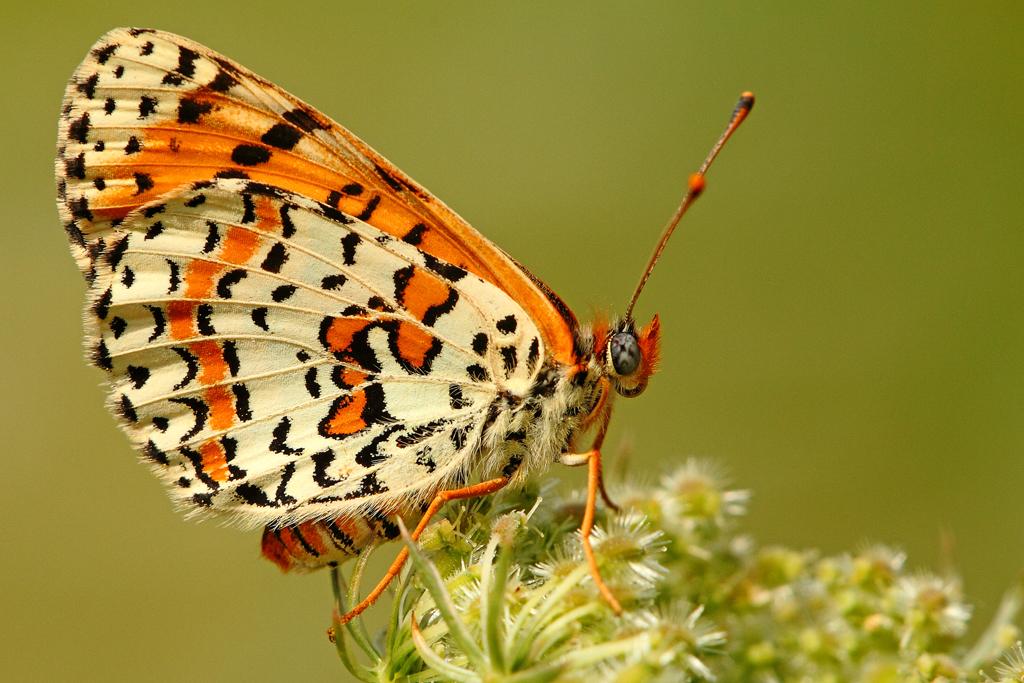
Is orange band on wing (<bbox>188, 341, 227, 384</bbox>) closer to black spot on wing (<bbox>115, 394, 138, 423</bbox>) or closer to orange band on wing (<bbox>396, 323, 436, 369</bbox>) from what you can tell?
black spot on wing (<bbox>115, 394, 138, 423</bbox>)

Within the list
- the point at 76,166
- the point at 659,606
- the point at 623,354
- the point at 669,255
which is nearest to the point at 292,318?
the point at 76,166

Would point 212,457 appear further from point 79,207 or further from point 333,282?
point 79,207

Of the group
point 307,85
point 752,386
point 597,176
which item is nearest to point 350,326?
point 752,386

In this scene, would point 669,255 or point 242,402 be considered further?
point 669,255

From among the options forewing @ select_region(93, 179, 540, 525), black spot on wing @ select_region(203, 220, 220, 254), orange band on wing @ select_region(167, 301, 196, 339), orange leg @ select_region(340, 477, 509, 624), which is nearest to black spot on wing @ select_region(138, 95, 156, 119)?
forewing @ select_region(93, 179, 540, 525)

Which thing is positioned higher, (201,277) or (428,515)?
(201,277)

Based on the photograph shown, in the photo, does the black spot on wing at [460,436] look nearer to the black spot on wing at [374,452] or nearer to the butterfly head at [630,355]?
the black spot on wing at [374,452]
